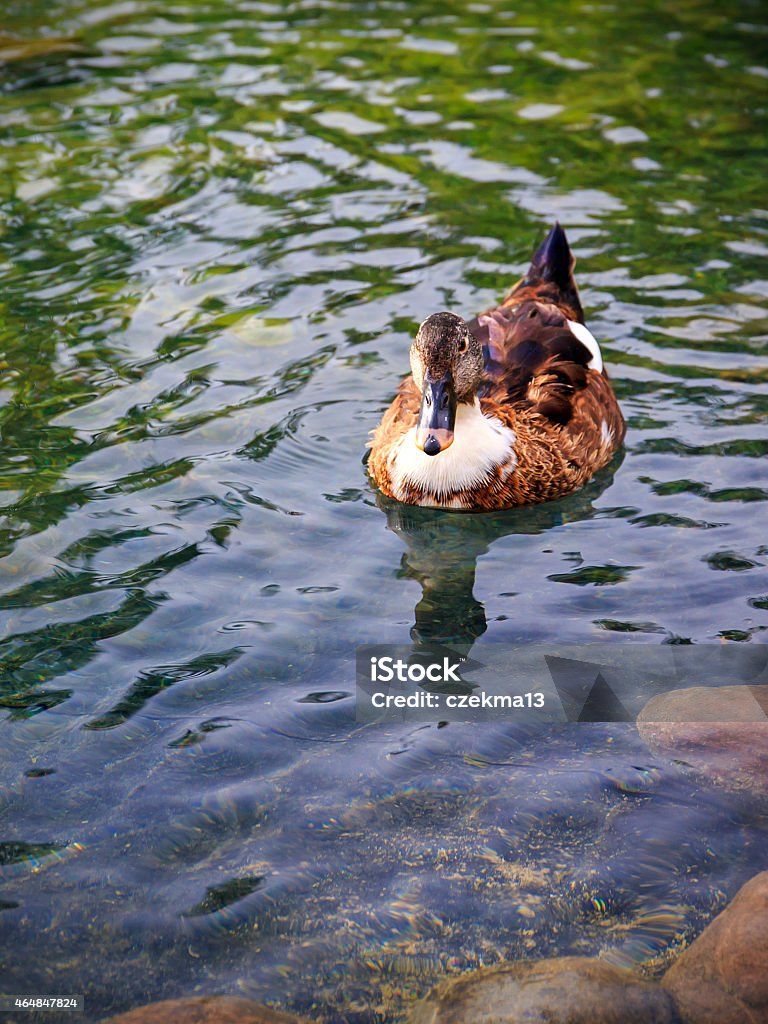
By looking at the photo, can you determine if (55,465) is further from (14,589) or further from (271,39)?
(271,39)

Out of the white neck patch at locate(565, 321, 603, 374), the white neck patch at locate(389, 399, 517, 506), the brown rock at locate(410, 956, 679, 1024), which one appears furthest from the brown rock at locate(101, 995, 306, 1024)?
the white neck patch at locate(565, 321, 603, 374)

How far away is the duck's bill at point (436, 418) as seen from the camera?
6.66 m

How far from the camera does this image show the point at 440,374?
6.80 metres

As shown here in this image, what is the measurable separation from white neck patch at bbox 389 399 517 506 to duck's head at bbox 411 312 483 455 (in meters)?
0.23

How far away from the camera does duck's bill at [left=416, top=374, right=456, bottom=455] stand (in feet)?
21.9

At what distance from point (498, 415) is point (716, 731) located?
2.62 meters

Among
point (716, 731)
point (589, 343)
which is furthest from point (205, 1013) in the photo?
point (589, 343)

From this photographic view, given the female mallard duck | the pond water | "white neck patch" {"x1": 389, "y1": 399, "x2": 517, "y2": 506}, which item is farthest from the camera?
"white neck patch" {"x1": 389, "y1": 399, "x2": 517, "y2": 506}

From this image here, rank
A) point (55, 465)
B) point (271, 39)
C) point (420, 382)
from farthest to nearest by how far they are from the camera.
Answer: point (271, 39) < point (55, 465) < point (420, 382)

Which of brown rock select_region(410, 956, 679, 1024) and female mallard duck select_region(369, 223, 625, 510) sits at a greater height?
female mallard duck select_region(369, 223, 625, 510)

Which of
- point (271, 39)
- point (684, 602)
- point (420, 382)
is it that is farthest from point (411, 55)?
point (684, 602)

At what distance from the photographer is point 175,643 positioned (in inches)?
234

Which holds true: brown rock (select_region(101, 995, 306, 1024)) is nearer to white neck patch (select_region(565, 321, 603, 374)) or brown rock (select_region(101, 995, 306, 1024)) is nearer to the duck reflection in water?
the duck reflection in water

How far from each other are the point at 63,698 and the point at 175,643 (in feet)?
2.02
